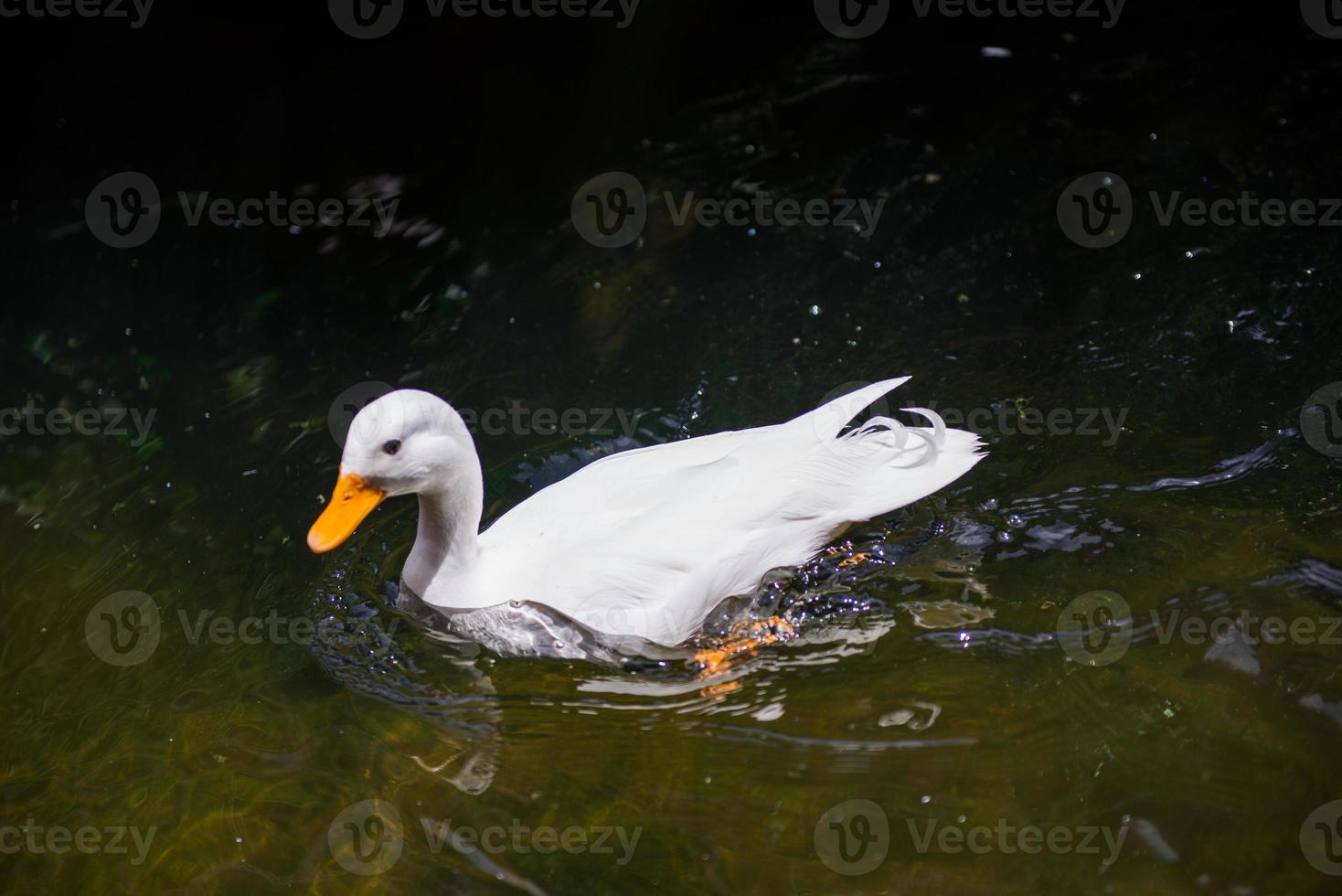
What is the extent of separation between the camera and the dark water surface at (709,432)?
2.83 meters

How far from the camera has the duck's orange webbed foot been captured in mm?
3252

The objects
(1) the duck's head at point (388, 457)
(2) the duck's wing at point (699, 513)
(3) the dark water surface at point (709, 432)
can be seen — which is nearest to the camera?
(3) the dark water surface at point (709, 432)

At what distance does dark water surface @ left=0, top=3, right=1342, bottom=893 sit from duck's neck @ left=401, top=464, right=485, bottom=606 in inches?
7.1

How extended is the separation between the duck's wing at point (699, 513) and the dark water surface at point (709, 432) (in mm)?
215

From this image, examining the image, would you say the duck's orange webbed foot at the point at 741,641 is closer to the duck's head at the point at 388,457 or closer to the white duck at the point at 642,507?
the white duck at the point at 642,507

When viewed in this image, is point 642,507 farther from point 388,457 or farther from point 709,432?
point 709,432

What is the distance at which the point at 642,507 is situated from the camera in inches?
131

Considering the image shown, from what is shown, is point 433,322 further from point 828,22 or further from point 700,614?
point 828,22

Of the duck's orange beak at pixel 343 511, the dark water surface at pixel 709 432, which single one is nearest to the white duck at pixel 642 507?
the duck's orange beak at pixel 343 511

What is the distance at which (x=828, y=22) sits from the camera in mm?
6078

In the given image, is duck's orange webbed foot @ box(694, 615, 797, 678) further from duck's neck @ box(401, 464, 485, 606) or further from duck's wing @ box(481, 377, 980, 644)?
duck's neck @ box(401, 464, 485, 606)

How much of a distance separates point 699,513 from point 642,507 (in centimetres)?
17

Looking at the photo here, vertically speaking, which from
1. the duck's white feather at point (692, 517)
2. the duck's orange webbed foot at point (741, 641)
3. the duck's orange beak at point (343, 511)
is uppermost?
the duck's orange beak at point (343, 511)

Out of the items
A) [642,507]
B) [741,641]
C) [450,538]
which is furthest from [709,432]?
[450,538]
